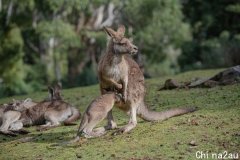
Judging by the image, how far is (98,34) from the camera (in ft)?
95.1

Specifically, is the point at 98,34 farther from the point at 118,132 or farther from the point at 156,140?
the point at 156,140

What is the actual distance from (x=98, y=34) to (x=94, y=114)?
834 inches

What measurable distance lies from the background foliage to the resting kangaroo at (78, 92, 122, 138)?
16.1 meters

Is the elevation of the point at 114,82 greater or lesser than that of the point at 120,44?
lesser

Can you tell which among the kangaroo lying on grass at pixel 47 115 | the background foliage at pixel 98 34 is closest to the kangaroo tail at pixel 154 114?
the kangaroo lying on grass at pixel 47 115

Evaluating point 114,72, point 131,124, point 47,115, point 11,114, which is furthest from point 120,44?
point 11,114

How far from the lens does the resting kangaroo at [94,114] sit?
8008 millimetres

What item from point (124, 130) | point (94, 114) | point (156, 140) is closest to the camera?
point (156, 140)

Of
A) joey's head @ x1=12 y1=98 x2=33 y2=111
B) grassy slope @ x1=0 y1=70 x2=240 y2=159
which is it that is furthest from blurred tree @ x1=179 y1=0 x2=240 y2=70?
grassy slope @ x1=0 y1=70 x2=240 y2=159

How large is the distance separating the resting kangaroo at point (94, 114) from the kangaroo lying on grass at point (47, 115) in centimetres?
212

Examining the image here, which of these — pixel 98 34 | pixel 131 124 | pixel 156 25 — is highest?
pixel 131 124

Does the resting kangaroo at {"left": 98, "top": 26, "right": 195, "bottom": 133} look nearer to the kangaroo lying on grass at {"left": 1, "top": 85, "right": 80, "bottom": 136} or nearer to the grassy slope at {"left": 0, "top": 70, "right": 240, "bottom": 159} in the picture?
the grassy slope at {"left": 0, "top": 70, "right": 240, "bottom": 159}

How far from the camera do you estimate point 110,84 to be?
8648mm

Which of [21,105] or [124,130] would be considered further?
[21,105]
